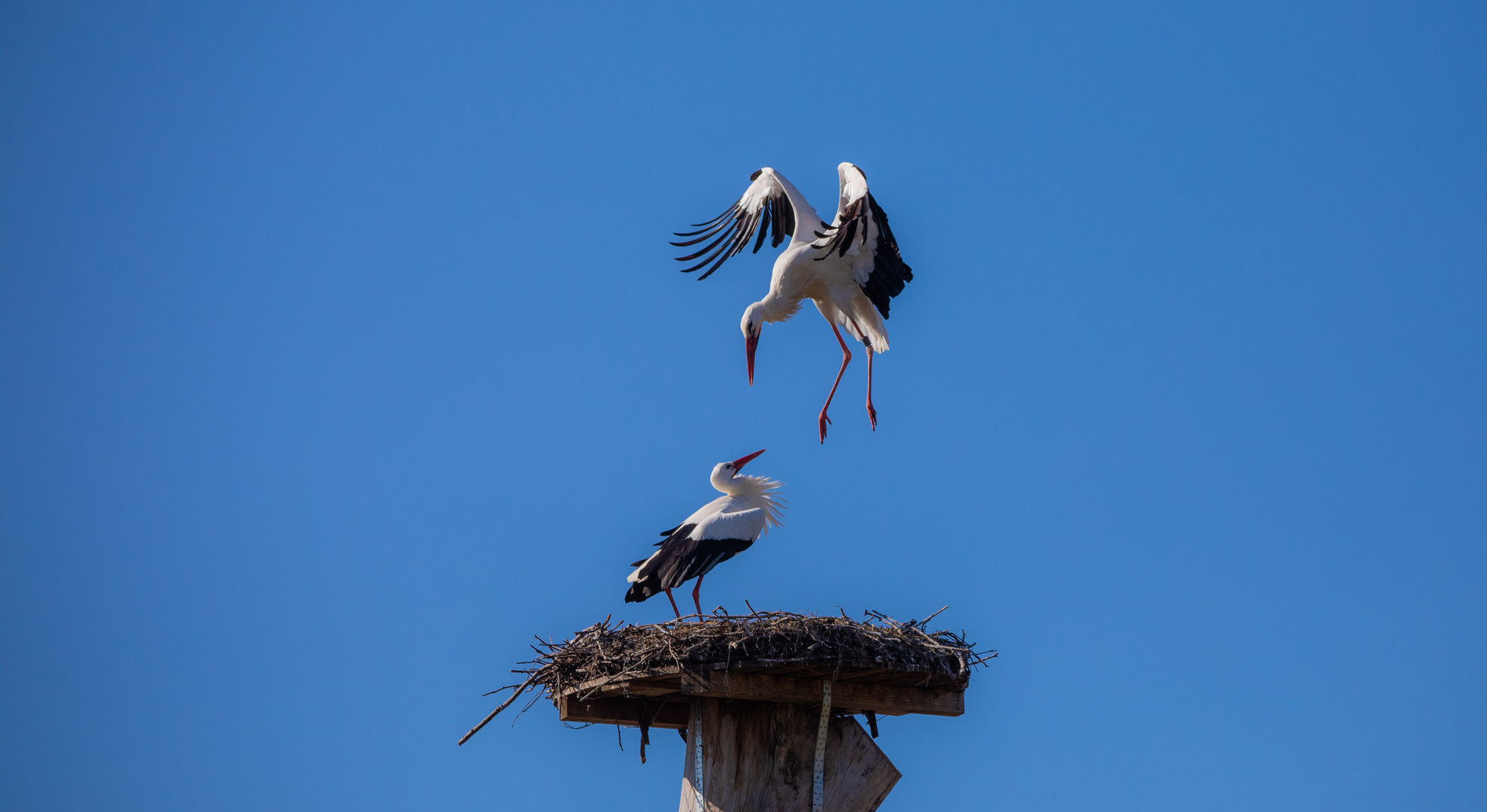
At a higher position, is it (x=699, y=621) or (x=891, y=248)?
(x=891, y=248)

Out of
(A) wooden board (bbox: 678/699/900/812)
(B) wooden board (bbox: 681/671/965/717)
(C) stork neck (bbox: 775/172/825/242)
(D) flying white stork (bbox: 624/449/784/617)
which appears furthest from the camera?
(C) stork neck (bbox: 775/172/825/242)

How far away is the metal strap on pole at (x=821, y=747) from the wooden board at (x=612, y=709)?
0.72 m

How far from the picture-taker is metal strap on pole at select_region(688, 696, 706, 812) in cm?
611

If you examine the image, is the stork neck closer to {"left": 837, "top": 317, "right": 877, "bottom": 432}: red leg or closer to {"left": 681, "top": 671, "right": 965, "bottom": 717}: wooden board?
{"left": 837, "top": 317, "right": 877, "bottom": 432}: red leg

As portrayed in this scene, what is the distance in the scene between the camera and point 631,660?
20.7 ft

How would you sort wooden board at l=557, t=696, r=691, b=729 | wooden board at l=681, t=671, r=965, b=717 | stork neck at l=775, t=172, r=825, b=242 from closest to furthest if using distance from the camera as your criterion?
1. wooden board at l=681, t=671, r=965, b=717
2. wooden board at l=557, t=696, r=691, b=729
3. stork neck at l=775, t=172, r=825, b=242

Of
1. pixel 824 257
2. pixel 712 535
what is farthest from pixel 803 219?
pixel 712 535

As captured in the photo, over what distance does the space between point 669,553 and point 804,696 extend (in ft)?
8.11

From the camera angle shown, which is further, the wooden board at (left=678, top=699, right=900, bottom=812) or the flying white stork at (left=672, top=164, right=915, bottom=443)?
the flying white stork at (left=672, top=164, right=915, bottom=443)

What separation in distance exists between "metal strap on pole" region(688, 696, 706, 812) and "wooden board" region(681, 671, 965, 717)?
0.15 metres

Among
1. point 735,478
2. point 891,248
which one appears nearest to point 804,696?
point 735,478

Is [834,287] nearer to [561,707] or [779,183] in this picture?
[779,183]

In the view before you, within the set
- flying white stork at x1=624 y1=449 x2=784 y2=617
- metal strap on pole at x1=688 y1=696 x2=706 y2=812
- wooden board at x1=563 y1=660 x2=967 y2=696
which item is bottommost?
metal strap on pole at x1=688 y1=696 x2=706 y2=812

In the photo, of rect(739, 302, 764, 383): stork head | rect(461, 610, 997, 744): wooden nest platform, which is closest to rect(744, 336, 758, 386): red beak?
rect(739, 302, 764, 383): stork head
